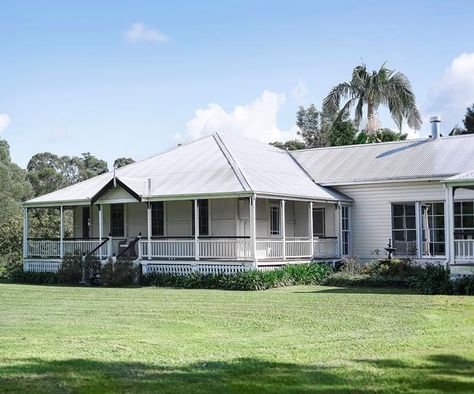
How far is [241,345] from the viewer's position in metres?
10.7

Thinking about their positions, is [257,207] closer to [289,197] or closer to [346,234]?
[289,197]

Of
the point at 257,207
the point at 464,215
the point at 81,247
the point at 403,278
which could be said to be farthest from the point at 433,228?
the point at 81,247

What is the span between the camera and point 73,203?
90.8ft

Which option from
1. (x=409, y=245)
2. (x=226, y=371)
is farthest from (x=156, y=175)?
(x=226, y=371)

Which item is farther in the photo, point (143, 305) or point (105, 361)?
point (143, 305)

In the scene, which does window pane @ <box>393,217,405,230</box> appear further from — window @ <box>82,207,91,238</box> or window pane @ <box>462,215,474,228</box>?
window @ <box>82,207,91,238</box>

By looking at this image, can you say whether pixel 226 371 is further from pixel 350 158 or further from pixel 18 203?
pixel 18 203

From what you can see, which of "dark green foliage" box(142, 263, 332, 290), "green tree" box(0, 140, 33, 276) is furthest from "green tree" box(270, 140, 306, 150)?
"dark green foliage" box(142, 263, 332, 290)

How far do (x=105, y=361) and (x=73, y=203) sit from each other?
18937mm

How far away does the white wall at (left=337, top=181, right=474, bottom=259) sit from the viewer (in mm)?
27266

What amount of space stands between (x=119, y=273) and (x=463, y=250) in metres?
11.5

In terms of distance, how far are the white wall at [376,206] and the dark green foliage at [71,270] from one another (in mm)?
10841

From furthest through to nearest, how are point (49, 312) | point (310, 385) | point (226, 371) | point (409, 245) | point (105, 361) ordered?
1. point (409, 245)
2. point (49, 312)
3. point (105, 361)
4. point (226, 371)
5. point (310, 385)

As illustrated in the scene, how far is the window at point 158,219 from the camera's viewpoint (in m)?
28.4
